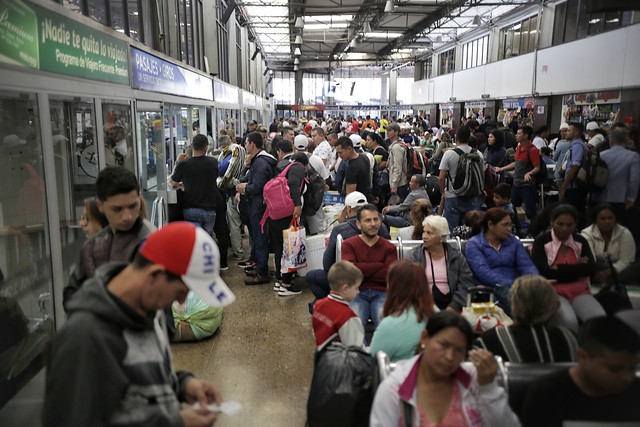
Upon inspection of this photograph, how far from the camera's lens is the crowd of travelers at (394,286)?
1767 mm

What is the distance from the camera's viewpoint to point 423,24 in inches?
980

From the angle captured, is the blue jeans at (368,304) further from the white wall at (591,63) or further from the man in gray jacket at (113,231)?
the white wall at (591,63)

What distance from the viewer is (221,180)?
821cm

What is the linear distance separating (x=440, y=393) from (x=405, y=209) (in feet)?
16.3

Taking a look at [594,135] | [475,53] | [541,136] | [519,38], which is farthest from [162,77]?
[475,53]

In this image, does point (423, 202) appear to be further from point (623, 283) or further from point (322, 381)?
point (322, 381)

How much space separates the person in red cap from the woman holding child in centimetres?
89

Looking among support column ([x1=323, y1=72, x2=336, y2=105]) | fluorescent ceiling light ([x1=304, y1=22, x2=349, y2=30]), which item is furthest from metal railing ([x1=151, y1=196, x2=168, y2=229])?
support column ([x1=323, y1=72, x2=336, y2=105])

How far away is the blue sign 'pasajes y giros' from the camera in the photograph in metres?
6.21

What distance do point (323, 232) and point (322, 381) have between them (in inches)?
179

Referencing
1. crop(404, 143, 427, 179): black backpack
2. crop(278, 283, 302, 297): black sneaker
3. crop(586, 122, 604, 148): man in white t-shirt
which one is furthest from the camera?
crop(404, 143, 427, 179): black backpack

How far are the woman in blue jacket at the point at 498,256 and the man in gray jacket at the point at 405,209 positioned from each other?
2289 millimetres

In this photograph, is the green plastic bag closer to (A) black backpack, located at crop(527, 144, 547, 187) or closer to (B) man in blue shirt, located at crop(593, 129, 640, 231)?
(B) man in blue shirt, located at crop(593, 129, 640, 231)

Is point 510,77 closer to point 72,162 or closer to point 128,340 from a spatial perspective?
point 72,162
